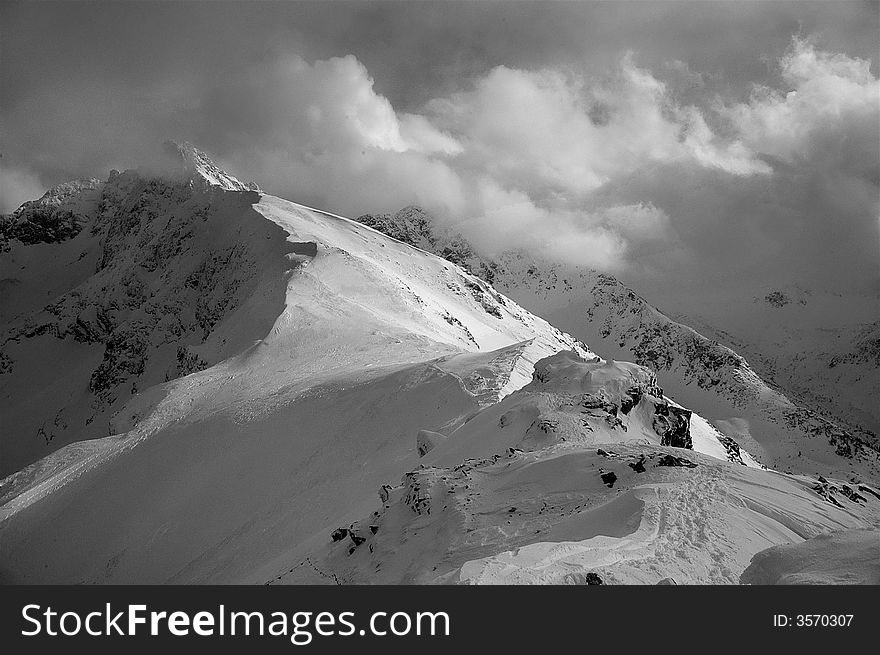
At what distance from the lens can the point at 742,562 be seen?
12.6 m

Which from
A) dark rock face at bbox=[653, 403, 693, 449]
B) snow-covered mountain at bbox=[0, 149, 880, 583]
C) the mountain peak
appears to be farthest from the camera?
the mountain peak

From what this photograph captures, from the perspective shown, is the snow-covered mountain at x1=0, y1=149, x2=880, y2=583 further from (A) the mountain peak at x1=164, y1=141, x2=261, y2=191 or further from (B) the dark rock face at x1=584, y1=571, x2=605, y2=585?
(A) the mountain peak at x1=164, y1=141, x2=261, y2=191

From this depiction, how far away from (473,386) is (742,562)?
2332cm

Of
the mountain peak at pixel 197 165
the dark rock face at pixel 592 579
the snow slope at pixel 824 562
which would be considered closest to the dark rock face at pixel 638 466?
the snow slope at pixel 824 562

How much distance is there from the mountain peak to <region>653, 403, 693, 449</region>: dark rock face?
142888 millimetres

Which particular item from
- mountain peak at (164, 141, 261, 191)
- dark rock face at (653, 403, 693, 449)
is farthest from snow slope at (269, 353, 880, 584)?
mountain peak at (164, 141, 261, 191)

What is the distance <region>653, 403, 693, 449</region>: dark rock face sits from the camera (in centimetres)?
2464

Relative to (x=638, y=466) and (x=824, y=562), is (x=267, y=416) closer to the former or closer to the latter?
(x=638, y=466)

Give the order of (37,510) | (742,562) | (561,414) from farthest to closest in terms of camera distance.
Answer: (37,510) < (561,414) < (742,562)

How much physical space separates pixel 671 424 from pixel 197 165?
160617 mm

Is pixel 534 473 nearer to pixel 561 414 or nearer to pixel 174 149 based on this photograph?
pixel 561 414

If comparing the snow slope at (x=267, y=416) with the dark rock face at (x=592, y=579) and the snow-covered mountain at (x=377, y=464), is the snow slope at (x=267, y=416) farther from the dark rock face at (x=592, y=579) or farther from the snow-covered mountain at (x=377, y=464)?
the dark rock face at (x=592, y=579)

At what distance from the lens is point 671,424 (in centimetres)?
2505

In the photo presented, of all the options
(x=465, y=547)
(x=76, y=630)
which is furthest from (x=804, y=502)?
(x=76, y=630)
